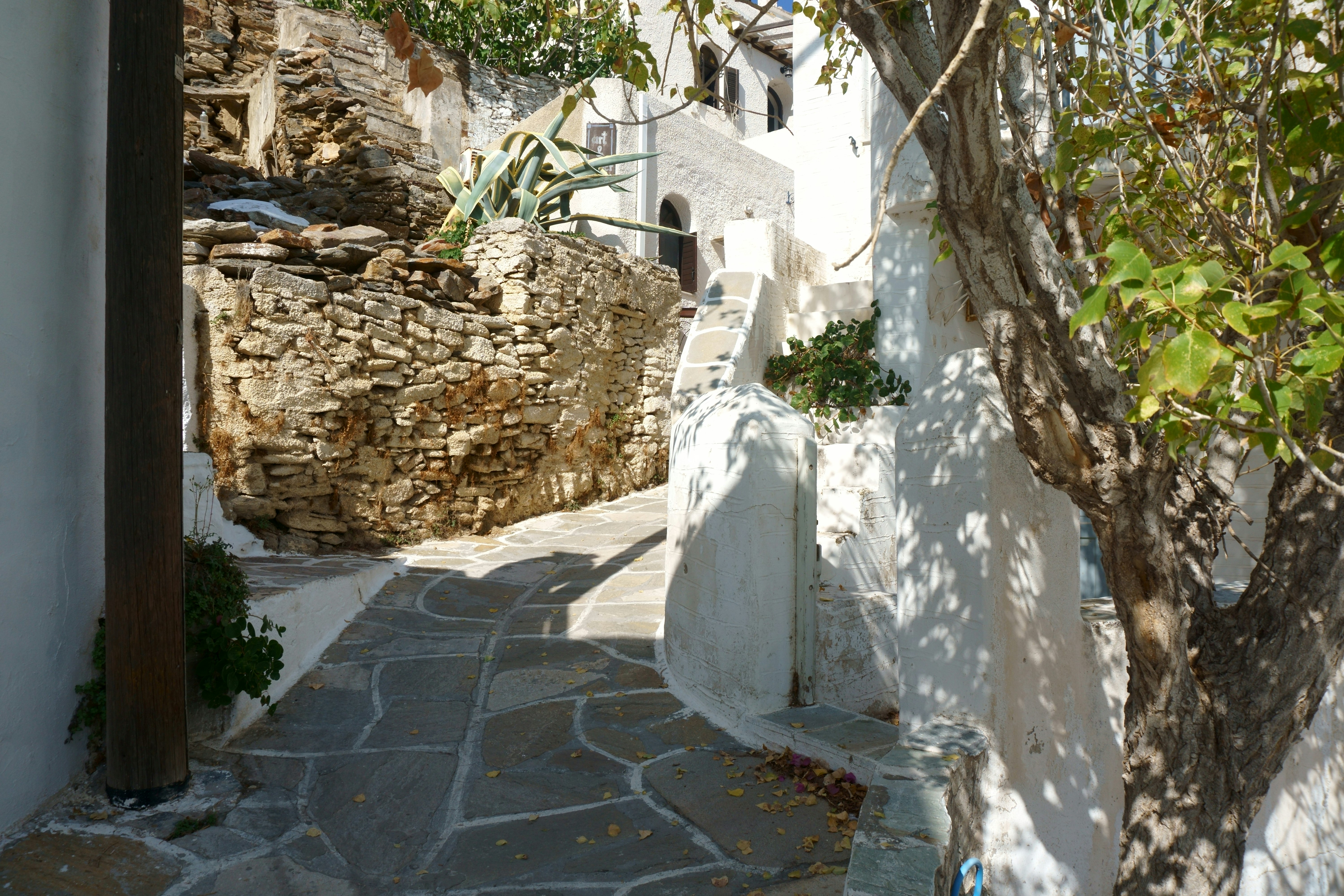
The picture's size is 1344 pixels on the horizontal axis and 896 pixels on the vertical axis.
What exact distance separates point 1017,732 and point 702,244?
36.9ft

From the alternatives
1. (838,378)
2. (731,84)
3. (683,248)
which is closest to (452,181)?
(838,378)

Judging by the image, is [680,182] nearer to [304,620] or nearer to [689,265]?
[689,265]

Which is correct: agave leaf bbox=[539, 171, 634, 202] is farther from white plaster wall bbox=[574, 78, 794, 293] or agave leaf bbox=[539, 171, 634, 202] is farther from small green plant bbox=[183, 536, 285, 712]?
small green plant bbox=[183, 536, 285, 712]

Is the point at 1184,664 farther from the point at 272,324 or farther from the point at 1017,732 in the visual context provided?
the point at 272,324

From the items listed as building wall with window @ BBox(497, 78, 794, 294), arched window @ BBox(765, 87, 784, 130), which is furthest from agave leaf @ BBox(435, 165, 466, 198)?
arched window @ BBox(765, 87, 784, 130)

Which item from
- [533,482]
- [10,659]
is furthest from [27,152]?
[533,482]

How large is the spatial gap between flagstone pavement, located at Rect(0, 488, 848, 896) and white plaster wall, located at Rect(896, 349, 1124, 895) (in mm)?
712

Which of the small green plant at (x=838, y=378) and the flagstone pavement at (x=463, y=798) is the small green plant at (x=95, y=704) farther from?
the small green plant at (x=838, y=378)

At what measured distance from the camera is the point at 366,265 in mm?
6242

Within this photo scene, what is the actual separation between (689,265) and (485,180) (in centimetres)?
565

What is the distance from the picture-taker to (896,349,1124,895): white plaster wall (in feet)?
9.34

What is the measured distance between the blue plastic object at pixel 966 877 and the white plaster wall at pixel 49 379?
2893mm

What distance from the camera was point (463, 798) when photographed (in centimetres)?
299

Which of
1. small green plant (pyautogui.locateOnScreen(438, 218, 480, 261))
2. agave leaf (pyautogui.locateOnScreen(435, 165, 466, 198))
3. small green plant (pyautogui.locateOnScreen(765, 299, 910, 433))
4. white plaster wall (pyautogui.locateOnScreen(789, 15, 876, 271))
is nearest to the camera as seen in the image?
small green plant (pyautogui.locateOnScreen(765, 299, 910, 433))
